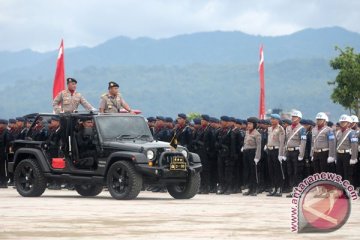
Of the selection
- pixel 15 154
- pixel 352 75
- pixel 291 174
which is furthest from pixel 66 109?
pixel 352 75

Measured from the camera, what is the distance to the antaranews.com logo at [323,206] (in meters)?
13.3

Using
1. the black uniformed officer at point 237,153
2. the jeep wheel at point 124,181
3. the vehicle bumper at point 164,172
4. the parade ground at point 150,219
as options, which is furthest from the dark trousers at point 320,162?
the jeep wheel at point 124,181

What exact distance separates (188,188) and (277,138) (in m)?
3.56

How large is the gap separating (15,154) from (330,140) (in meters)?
6.80

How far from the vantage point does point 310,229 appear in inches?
560

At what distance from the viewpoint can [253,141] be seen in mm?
27203

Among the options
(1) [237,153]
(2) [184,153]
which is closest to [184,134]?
(1) [237,153]

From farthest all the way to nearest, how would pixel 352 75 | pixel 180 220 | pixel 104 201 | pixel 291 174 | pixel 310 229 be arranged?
pixel 352 75 → pixel 291 174 → pixel 104 201 → pixel 180 220 → pixel 310 229

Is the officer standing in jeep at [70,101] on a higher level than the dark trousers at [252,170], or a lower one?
higher

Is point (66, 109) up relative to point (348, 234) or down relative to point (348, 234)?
up

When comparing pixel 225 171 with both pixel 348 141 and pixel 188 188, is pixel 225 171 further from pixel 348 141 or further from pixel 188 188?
pixel 188 188

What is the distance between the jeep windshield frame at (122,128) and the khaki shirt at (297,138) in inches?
141

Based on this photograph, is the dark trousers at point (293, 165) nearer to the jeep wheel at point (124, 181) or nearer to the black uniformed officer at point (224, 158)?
the black uniformed officer at point (224, 158)

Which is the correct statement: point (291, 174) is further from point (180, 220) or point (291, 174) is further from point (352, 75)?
point (352, 75)
